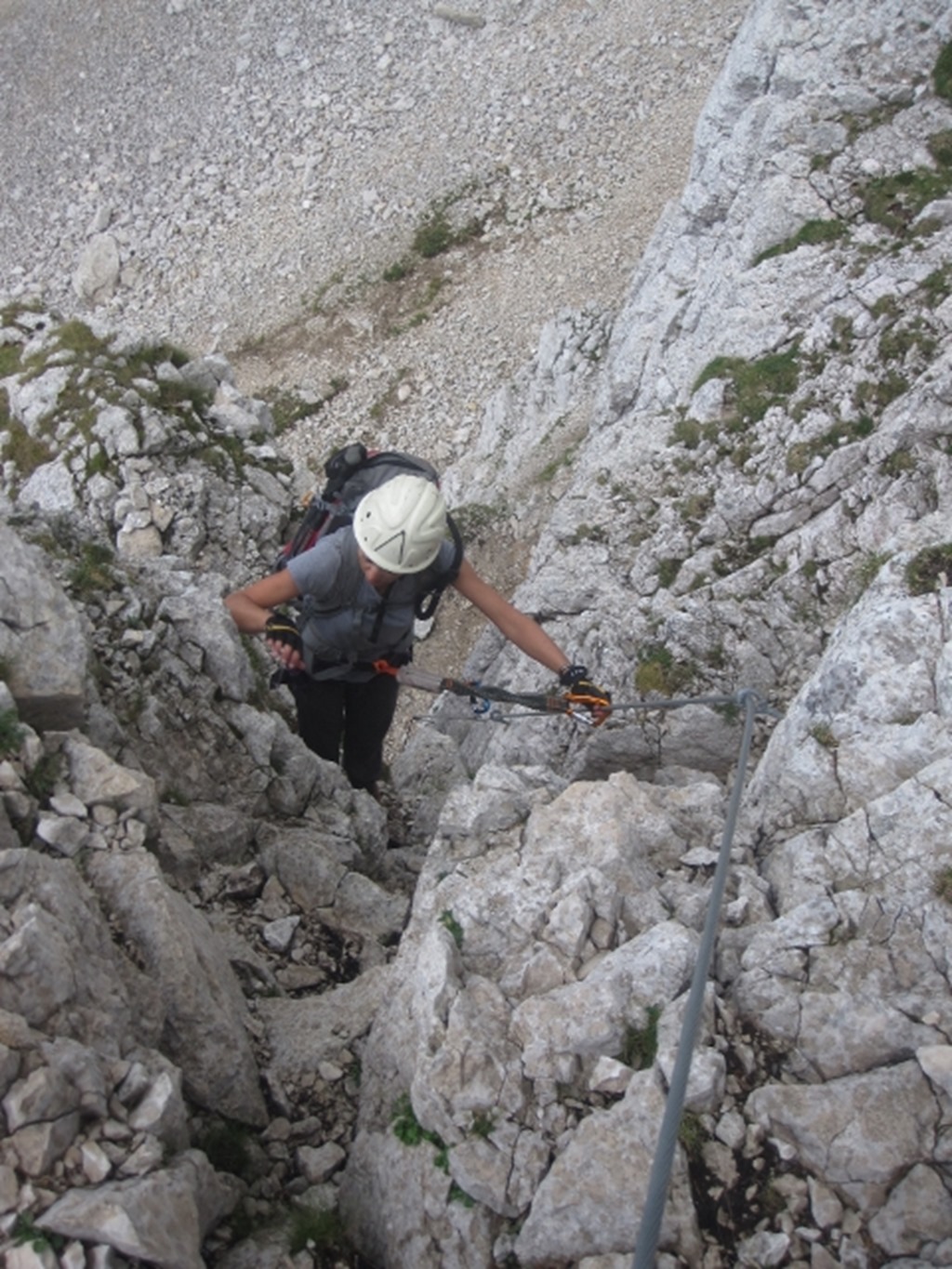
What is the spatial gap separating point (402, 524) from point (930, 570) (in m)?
4.08

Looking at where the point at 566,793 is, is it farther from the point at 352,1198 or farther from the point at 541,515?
the point at 541,515

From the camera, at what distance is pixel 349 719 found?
1081 cm

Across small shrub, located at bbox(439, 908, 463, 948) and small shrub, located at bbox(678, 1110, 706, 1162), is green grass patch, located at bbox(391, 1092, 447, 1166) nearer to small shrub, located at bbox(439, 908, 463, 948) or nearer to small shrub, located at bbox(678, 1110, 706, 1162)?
small shrub, located at bbox(439, 908, 463, 948)

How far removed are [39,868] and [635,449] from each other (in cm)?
1059

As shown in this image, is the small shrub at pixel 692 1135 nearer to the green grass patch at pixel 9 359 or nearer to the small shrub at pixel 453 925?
the small shrub at pixel 453 925

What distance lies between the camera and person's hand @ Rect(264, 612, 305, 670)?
802cm

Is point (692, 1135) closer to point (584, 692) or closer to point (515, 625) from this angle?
point (584, 692)

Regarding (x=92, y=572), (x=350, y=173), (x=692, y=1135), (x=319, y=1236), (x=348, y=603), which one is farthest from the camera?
(x=350, y=173)

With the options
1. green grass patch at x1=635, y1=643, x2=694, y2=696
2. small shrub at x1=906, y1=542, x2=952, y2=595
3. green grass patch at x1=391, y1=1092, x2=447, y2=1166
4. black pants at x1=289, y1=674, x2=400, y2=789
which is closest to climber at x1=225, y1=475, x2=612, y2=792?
black pants at x1=289, y1=674, x2=400, y2=789

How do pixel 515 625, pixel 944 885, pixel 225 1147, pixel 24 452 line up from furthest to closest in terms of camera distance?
pixel 24 452 → pixel 515 625 → pixel 944 885 → pixel 225 1147

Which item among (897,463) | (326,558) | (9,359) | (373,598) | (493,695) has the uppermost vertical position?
(9,359)

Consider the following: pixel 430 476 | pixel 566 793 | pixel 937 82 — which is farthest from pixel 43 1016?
pixel 937 82

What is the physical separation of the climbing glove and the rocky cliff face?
1436mm

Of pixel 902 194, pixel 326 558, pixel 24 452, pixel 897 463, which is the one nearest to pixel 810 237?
pixel 902 194
